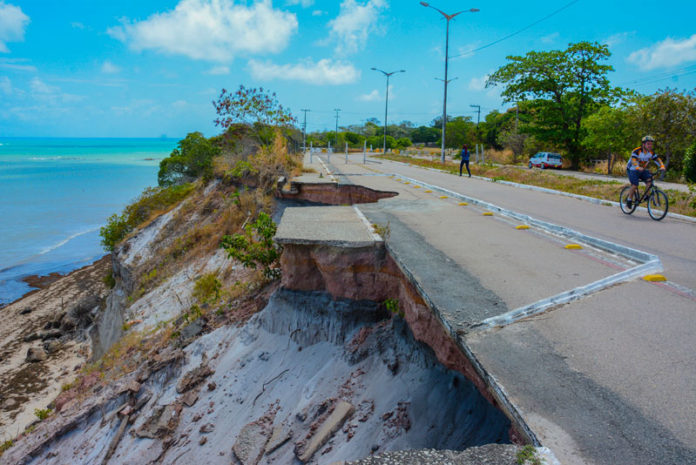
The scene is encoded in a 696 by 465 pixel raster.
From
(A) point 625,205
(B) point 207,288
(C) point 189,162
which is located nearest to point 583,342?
(A) point 625,205

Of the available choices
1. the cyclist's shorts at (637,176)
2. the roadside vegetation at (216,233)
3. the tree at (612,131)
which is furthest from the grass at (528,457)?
the tree at (612,131)

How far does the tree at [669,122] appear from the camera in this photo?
74.7 ft

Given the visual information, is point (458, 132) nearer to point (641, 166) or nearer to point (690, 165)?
point (690, 165)

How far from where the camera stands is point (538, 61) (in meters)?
32.8

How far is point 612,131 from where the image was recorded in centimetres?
2689

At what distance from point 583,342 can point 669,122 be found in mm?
25816

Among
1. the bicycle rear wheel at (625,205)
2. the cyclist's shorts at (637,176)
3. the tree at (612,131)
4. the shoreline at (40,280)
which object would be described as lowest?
the shoreline at (40,280)

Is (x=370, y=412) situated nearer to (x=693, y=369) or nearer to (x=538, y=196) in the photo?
(x=693, y=369)

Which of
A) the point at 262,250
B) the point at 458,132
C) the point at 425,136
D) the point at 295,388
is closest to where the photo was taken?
the point at 295,388

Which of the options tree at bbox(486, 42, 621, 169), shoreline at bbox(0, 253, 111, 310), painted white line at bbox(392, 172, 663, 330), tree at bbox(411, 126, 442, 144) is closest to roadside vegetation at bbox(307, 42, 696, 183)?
tree at bbox(486, 42, 621, 169)

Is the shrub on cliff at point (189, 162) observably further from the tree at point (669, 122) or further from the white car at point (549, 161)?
the tree at point (669, 122)

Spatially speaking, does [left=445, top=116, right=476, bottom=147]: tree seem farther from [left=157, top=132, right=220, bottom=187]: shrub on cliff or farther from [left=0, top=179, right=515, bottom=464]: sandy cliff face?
[left=0, top=179, right=515, bottom=464]: sandy cliff face

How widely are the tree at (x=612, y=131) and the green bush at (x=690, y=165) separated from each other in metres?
4.70

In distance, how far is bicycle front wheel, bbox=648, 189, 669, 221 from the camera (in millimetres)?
9125
